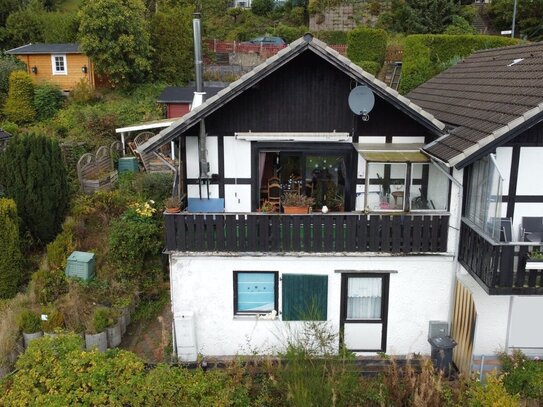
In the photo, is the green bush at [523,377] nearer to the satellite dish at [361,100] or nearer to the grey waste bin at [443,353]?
the grey waste bin at [443,353]

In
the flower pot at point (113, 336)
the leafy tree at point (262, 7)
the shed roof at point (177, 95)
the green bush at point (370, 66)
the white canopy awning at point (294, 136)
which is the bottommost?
the flower pot at point (113, 336)

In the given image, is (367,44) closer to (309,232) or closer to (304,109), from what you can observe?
(304,109)

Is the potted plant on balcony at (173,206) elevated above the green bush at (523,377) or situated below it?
above

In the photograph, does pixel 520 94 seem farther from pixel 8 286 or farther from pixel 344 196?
pixel 8 286

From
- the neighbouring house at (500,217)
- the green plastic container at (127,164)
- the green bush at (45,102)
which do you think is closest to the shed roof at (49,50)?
the green bush at (45,102)

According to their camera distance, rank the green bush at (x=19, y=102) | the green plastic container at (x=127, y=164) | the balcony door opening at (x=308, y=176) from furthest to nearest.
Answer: the green bush at (x=19, y=102)
the green plastic container at (x=127, y=164)
the balcony door opening at (x=308, y=176)

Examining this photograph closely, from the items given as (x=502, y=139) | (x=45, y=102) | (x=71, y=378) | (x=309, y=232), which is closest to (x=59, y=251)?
(x=71, y=378)

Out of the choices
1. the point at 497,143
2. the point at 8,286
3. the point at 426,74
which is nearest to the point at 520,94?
the point at 497,143
